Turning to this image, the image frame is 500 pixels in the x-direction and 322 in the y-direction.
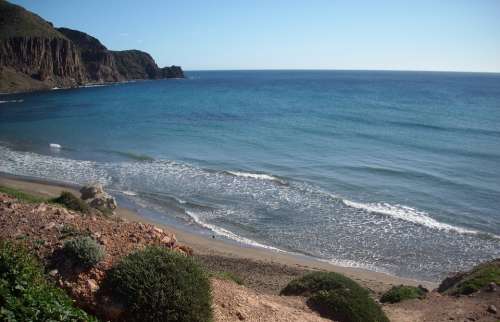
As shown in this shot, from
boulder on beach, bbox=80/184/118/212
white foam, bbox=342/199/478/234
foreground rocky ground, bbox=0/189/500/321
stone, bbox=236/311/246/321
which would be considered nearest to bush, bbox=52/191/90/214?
boulder on beach, bbox=80/184/118/212

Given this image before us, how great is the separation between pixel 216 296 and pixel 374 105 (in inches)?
2707

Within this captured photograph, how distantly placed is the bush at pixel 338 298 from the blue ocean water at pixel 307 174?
7.17 meters

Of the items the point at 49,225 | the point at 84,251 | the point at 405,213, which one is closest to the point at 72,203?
the point at 49,225

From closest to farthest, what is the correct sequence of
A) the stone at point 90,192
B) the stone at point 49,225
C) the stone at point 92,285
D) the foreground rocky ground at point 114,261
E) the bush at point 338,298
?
the stone at point 92,285 → the foreground rocky ground at point 114,261 → the stone at point 49,225 → the bush at point 338,298 → the stone at point 90,192

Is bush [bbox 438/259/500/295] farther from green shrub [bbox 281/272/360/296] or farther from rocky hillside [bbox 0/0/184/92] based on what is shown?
rocky hillside [bbox 0/0/184/92]

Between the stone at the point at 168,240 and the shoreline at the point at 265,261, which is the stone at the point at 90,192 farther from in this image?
the stone at the point at 168,240

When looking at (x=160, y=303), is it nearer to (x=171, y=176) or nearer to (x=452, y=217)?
(x=452, y=217)

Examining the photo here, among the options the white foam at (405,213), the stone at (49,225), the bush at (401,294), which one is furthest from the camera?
the white foam at (405,213)

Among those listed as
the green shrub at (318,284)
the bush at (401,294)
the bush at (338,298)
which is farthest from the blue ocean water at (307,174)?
the bush at (338,298)

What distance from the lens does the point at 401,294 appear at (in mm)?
14648

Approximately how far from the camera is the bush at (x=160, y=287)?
26.9 ft

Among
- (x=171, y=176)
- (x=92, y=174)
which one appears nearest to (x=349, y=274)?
(x=171, y=176)

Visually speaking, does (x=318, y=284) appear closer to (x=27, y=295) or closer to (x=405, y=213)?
(x=27, y=295)

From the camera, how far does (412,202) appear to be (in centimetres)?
2631
